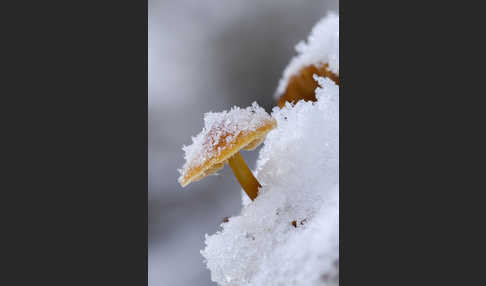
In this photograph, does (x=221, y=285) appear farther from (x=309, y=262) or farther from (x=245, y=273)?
(x=309, y=262)

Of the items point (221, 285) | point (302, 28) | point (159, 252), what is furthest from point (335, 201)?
point (159, 252)

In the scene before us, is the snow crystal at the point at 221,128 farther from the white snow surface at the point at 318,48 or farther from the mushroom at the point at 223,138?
the white snow surface at the point at 318,48

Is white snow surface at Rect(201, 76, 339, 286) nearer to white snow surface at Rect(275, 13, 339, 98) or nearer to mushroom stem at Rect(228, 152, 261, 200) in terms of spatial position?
mushroom stem at Rect(228, 152, 261, 200)

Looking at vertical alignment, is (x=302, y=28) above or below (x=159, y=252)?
above

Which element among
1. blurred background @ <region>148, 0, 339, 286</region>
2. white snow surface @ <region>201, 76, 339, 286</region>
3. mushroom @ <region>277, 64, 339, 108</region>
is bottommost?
white snow surface @ <region>201, 76, 339, 286</region>

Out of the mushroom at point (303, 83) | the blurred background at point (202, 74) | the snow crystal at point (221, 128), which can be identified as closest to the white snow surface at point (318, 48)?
Result: the mushroom at point (303, 83)

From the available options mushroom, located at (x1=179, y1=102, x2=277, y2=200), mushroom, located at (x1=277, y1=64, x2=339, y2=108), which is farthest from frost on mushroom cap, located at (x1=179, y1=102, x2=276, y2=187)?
mushroom, located at (x1=277, y1=64, x2=339, y2=108)
